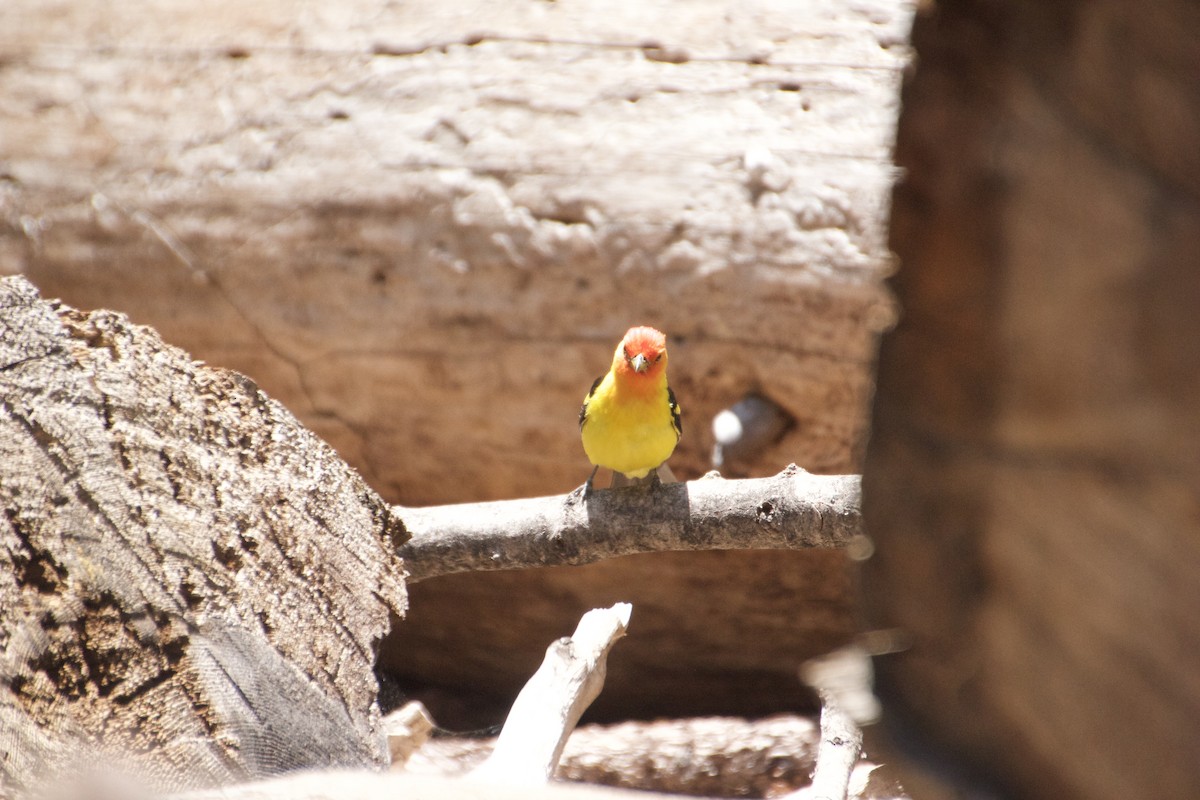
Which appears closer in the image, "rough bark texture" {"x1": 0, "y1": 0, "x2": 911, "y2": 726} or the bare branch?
the bare branch

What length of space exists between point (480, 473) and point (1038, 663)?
4.27 m

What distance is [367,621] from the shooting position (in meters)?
2.32

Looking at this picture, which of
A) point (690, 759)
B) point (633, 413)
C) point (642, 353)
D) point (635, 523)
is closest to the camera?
point (635, 523)

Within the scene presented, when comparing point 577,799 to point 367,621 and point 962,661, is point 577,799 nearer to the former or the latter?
point 962,661

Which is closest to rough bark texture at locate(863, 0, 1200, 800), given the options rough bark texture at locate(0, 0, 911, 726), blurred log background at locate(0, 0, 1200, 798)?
blurred log background at locate(0, 0, 1200, 798)

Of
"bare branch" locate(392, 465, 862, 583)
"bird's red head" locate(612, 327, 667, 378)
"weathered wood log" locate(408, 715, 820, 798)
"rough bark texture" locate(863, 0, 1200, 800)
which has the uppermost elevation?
"rough bark texture" locate(863, 0, 1200, 800)

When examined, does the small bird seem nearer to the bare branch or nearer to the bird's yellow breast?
the bird's yellow breast

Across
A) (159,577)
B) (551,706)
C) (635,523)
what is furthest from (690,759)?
(159,577)

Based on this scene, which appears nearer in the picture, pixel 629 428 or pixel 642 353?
pixel 642 353

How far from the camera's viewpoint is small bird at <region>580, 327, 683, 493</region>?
3.83 meters

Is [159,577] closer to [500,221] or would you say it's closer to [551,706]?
[551,706]

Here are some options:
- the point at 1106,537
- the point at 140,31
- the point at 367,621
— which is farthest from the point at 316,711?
the point at 140,31

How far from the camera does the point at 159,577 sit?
1.85 metres

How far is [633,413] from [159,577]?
228 centimetres
